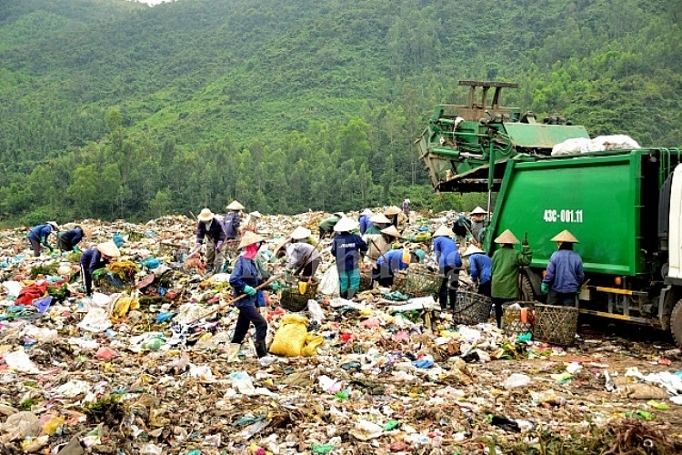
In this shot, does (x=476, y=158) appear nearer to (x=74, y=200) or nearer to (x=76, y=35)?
(x=74, y=200)

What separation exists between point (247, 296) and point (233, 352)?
0.64 metres

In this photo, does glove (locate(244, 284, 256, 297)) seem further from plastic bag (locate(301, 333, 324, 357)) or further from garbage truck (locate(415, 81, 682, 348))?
garbage truck (locate(415, 81, 682, 348))

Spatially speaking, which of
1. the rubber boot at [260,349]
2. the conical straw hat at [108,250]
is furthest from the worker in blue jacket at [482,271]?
the conical straw hat at [108,250]

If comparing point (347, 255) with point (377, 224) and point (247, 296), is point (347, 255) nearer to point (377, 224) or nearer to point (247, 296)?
point (377, 224)

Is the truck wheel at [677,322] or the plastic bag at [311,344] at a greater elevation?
the truck wheel at [677,322]

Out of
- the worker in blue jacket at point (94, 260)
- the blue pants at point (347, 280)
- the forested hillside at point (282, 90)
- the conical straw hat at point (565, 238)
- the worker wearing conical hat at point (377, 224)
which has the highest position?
the forested hillside at point (282, 90)

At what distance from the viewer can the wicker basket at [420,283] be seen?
877 centimetres

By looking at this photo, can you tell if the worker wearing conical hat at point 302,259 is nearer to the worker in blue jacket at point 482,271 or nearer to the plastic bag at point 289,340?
the plastic bag at point 289,340

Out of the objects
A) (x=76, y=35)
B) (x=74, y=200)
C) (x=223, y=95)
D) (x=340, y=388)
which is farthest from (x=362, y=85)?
(x=340, y=388)

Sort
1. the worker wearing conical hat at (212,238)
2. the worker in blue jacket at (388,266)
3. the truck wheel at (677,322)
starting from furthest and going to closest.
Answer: the worker wearing conical hat at (212,238)
the worker in blue jacket at (388,266)
the truck wheel at (677,322)

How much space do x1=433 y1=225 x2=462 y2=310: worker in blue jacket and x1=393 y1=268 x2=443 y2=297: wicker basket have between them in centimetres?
8

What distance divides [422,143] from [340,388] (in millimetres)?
6860

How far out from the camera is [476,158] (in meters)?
10.1

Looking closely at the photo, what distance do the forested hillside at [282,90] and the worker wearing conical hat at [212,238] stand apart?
2061cm
